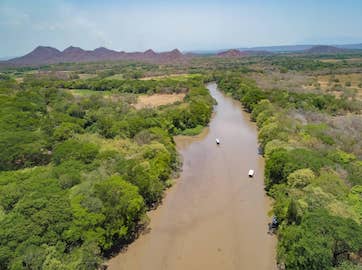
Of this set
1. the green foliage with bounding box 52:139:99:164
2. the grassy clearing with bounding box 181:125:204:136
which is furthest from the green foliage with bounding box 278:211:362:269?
the grassy clearing with bounding box 181:125:204:136

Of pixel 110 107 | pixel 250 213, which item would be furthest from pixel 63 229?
pixel 110 107

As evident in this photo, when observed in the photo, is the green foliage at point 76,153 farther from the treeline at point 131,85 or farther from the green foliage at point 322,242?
the treeline at point 131,85

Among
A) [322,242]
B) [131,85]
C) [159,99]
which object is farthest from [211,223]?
[131,85]

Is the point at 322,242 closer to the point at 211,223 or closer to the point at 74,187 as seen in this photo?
the point at 211,223

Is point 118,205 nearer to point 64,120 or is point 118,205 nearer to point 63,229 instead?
point 63,229

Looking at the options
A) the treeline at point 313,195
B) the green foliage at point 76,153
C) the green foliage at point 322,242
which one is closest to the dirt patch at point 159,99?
the treeline at point 313,195

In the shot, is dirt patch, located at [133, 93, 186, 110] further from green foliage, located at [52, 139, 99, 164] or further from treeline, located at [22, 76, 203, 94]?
green foliage, located at [52, 139, 99, 164]
